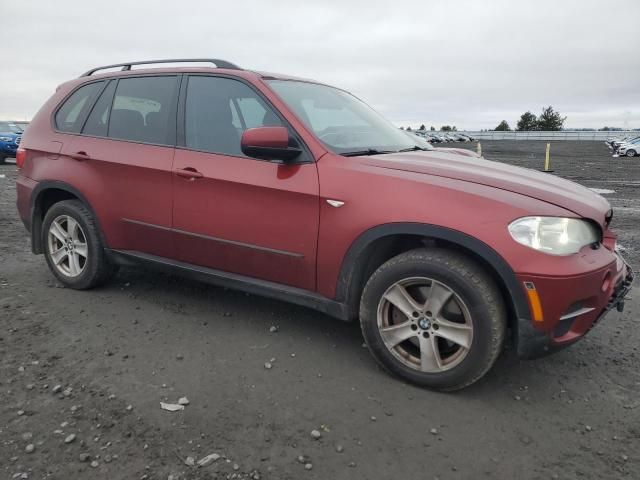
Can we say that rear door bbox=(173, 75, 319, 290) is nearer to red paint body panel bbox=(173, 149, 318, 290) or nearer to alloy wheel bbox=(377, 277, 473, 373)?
red paint body panel bbox=(173, 149, 318, 290)

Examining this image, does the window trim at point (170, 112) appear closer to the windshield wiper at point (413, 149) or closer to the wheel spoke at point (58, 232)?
the wheel spoke at point (58, 232)

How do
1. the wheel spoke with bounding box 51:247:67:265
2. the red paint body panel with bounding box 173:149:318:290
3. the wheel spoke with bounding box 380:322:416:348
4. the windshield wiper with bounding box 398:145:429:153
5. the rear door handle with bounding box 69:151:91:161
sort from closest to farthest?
the wheel spoke with bounding box 380:322:416:348, the red paint body panel with bounding box 173:149:318:290, the windshield wiper with bounding box 398:145:429:153, the rear door handle with bounding box 69:151:91:161, the wheel spoke with bounding box 51:247:67:265

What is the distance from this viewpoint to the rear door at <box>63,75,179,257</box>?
376 centimetres

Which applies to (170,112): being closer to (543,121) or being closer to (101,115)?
(101,115)

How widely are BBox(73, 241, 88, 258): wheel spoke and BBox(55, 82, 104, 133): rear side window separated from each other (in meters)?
0.93

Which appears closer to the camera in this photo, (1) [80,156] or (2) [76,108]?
(1) [80,156]

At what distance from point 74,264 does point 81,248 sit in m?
0.19

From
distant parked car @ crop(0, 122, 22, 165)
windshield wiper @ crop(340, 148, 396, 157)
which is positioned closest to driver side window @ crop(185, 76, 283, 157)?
windshield wiper @ crop(340, 148, 396, 157)

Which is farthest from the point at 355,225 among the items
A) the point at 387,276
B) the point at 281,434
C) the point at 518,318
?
the point at 281,434

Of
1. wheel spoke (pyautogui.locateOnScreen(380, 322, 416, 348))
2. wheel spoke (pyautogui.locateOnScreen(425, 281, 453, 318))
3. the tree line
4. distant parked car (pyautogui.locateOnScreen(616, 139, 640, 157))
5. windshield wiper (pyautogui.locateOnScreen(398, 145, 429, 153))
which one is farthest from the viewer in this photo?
the tree line

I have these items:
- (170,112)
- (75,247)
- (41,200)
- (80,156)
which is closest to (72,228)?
(75,247)

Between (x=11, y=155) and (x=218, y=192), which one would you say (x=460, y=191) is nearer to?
(x=218, y=192)

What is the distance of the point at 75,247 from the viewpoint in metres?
4.35

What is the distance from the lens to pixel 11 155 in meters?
19.1
